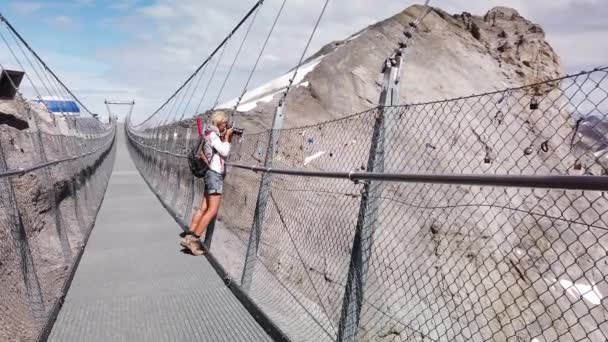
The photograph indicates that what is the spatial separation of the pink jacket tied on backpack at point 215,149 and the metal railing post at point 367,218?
3182 mm

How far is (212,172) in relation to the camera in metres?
5.89

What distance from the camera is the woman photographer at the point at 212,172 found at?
230 inches

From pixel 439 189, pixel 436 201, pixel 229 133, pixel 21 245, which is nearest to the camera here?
pixel 21 245

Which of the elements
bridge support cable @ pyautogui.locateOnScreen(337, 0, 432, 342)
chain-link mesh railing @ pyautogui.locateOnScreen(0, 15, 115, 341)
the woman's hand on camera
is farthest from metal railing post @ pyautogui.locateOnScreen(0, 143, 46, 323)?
the woman's hand on camera

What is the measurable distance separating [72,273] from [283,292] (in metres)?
2.00

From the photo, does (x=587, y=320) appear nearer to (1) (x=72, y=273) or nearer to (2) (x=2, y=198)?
(1) (x=72, y=273)

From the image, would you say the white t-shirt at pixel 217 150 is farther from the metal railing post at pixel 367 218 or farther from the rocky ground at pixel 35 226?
the metal railing post at pixel 367 218

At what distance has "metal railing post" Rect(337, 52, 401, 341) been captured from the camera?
2.80 m

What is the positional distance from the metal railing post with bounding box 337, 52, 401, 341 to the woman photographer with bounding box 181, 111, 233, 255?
126 inches

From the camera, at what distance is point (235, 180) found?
12781mm

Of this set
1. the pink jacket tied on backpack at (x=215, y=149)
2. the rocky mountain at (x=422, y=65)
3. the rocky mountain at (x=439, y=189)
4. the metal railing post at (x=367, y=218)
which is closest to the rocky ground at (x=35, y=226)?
the pink jacket tied on backpack at (x=215, y=149)

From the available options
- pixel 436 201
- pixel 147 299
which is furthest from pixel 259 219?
pixel 436 201

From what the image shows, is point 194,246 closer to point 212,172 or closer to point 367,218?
point 212,172

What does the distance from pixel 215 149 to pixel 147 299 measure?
1938mm
